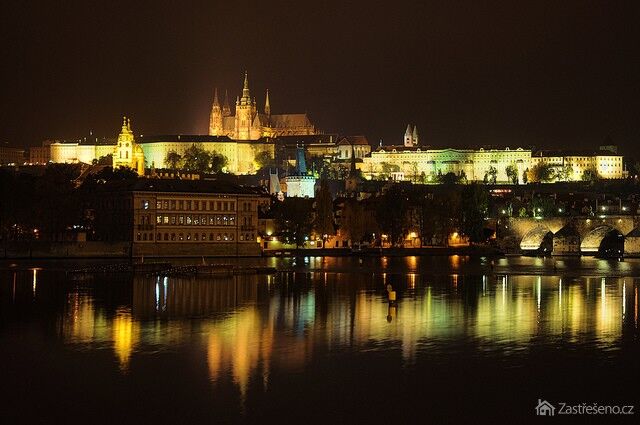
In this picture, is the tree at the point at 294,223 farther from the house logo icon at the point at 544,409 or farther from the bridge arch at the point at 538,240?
the house logo icon at the point at 544,409

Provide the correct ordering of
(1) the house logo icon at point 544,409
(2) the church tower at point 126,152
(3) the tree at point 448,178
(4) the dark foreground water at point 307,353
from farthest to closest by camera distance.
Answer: (3) the tree at point 448,178, (2) the church tower at point 126,152, (4) the dark foreground water at point 307,353, (1) the house logo icon at point 544,409

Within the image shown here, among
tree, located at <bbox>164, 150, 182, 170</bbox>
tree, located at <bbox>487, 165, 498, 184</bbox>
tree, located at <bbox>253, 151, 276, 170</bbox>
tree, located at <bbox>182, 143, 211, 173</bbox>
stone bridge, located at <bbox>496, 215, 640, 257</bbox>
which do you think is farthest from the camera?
tree, located at <bbox>487, 165, 498, 184</bbox>

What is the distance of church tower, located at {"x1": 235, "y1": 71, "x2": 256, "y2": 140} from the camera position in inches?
6649

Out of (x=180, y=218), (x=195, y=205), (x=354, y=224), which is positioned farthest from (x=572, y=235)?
(x=180, y=218)

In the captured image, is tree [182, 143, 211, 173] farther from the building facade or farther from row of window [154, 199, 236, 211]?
row of window [154, 199, 236, 211]

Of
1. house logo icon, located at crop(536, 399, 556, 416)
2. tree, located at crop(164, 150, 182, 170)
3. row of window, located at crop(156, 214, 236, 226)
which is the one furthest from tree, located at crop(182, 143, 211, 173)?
house logo icon, located at crop(536, 399, 556, 416)

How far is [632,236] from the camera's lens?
71625 millimetres

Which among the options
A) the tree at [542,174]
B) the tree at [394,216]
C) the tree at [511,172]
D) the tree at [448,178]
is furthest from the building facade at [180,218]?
the tree at [511,172]

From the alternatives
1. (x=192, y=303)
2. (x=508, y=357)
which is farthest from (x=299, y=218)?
(x=508, y=357)

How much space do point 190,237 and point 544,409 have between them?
4487 cm

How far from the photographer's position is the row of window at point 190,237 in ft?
195

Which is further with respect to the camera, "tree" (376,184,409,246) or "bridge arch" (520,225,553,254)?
"bridge arch" (520,225,553,254)

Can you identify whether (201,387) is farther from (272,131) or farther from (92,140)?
(272,131)

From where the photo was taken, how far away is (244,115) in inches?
6703
